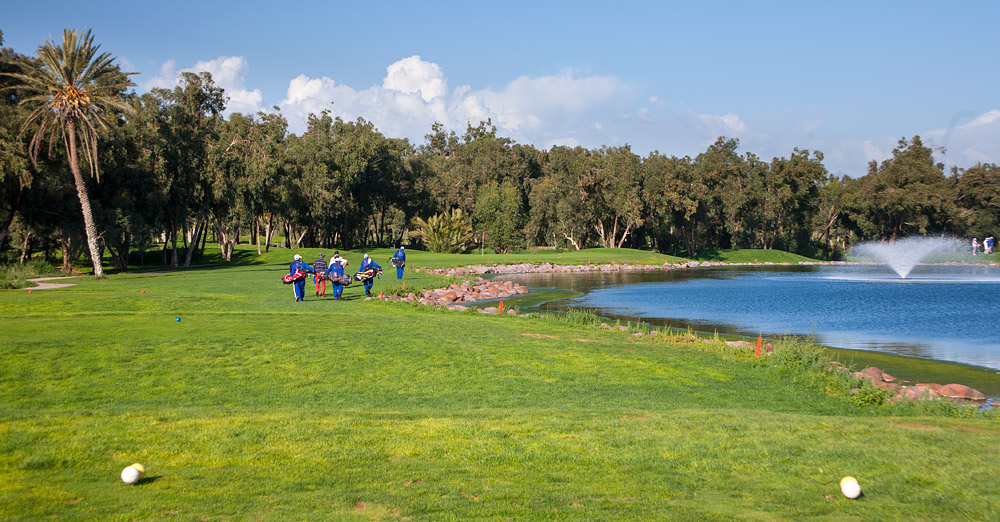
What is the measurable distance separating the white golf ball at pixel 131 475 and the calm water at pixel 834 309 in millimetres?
21403

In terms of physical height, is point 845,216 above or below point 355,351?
above

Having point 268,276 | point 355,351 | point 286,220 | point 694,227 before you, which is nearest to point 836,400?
point 355,351

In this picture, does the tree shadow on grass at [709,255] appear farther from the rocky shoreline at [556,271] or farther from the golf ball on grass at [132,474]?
the golf ball on grass at [132,474]

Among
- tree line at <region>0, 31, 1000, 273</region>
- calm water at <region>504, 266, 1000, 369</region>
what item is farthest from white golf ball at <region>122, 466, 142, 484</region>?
tree line at <region>0, 31, 1000, 273</region>

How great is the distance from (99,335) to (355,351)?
6105 mm

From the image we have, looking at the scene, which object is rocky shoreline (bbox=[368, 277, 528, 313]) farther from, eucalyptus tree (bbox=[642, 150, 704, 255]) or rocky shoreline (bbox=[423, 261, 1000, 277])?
eucalyptus tree (bbox=[642, 150, 704, 255])

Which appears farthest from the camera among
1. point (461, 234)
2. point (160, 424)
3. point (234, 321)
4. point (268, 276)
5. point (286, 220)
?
point (461, 234)

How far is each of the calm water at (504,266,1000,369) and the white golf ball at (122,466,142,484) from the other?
21403 mm

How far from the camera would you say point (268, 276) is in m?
45.2

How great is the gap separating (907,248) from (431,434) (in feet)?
347

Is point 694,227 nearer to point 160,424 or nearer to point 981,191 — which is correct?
point 981,191

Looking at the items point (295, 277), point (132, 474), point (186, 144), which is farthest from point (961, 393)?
point (186, 144)

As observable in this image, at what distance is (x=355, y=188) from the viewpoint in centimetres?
8019

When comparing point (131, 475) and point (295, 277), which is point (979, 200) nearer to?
point (295, 277)
